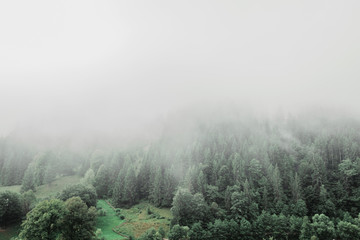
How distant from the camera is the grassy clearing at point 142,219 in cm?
7294

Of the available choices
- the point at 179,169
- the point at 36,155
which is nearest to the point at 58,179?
the point at 36,155

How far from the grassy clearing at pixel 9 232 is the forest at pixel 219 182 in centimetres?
281

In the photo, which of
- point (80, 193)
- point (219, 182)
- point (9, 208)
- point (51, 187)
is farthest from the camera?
point (51, 187)

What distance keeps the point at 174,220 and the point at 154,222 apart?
10.9 meters

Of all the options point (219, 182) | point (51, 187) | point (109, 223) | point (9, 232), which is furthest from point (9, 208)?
point (219, 182)

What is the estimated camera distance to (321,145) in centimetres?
11412

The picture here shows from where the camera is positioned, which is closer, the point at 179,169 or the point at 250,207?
the point at 250,207

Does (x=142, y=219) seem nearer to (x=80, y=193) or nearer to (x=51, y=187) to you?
(x=80, y=193)

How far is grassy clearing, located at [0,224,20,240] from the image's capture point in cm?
6450

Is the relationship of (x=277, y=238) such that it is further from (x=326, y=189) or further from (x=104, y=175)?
(x=104, y=175)

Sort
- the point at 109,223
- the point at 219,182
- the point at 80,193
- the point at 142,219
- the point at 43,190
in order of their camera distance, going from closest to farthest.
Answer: the point at 109,223
the point at 80,193
the point at 142,219
the point at 219,182
the point at 43,190

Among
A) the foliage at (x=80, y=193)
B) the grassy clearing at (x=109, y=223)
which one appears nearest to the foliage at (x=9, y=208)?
the foliage at (x=80, y=193)

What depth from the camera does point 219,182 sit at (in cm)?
9888

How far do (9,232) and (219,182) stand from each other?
294ft
